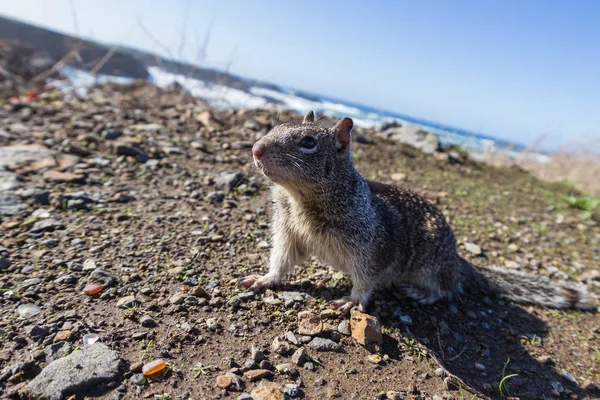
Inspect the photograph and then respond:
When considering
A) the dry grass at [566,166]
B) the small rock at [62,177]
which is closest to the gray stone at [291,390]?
the small rock at [62,177]

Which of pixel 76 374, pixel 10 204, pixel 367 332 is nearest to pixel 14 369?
pixel 76 374

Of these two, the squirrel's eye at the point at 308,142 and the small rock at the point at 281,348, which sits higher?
the squirrel's eye at the point at 308,142

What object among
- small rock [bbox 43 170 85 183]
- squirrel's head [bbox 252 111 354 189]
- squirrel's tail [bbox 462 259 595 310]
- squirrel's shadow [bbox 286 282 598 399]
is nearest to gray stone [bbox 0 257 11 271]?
small rock [bbox 43 170 85 183]

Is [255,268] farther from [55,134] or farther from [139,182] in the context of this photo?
[55,134]

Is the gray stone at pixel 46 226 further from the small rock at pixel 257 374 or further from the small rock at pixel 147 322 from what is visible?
the small rock at pixel 257 374

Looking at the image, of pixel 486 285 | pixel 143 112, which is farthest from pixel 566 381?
pixel 143 112
